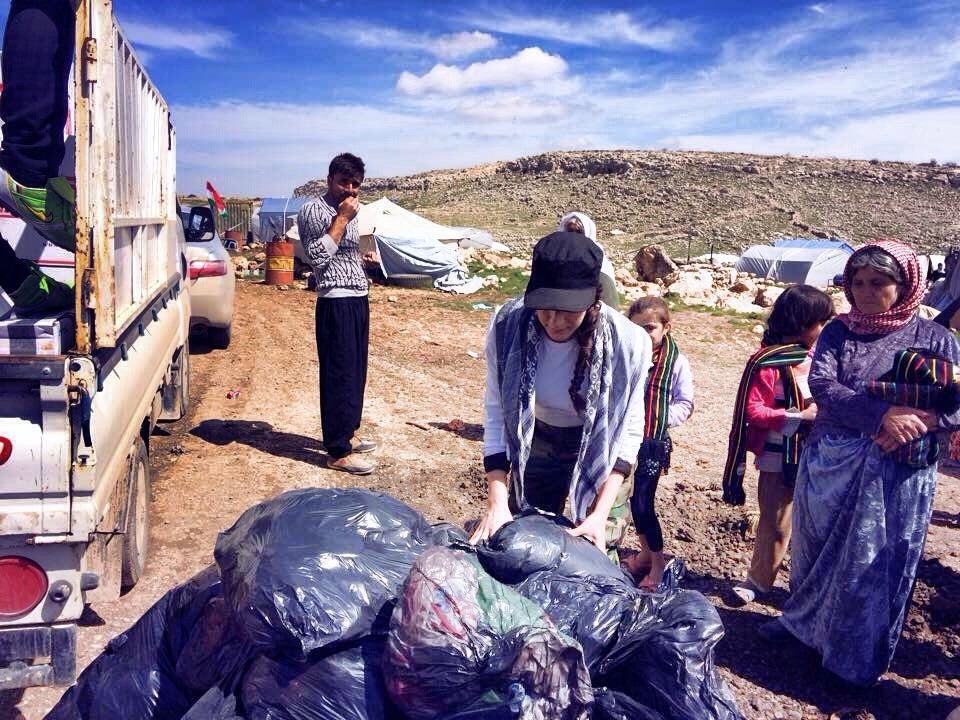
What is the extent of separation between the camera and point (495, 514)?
7.73ft

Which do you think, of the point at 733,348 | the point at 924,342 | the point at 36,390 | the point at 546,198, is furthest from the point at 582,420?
the point at 546,198

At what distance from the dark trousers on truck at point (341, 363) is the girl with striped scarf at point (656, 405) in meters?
2.30

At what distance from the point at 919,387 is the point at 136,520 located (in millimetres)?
3452

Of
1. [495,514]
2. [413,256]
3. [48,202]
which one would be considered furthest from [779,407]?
[413,256]

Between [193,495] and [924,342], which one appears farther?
[193,495]

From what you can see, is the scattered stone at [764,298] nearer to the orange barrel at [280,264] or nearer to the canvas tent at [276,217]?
the orange barrel at [280,264]

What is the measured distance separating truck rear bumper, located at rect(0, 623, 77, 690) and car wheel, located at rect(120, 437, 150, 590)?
114 cm

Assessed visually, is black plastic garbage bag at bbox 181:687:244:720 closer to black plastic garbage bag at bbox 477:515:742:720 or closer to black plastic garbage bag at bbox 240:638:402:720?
black plastic garbage bag at bbox 240:638:402:720

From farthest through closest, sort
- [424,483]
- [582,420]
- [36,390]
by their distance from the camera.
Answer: [424,483] → [582,420] → [36,390]

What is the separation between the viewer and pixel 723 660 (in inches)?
137

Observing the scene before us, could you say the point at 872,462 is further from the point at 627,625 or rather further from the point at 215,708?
the point at 215,708

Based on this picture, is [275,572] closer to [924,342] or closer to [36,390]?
[36,390]

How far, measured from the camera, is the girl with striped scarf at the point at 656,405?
11.8 feet

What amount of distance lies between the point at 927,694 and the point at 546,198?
172 feet
